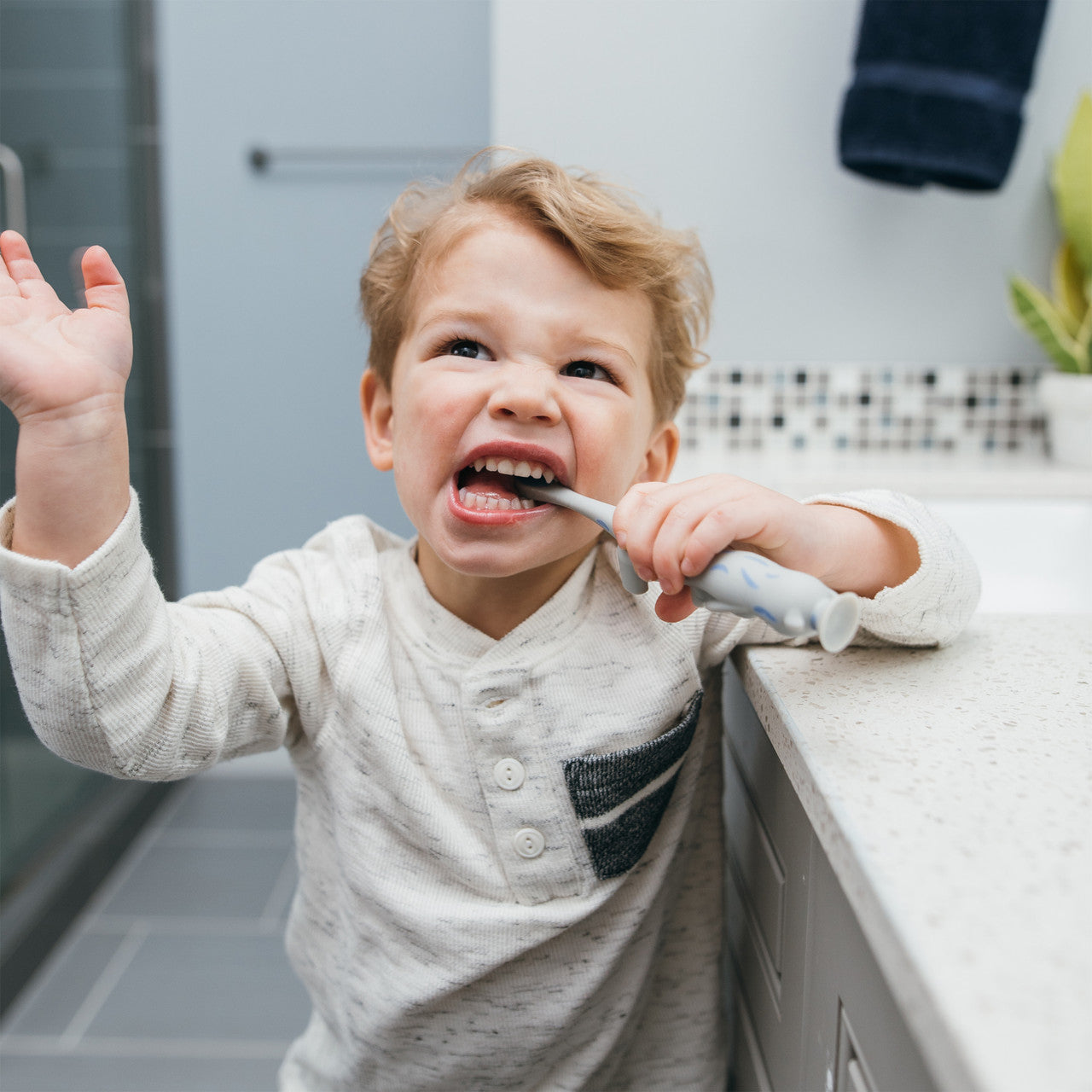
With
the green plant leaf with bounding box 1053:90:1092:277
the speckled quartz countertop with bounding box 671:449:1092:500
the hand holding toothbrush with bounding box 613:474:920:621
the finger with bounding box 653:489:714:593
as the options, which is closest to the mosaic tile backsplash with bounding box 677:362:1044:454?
the speckled quartz countertop with bounding box 671:449:1092:500

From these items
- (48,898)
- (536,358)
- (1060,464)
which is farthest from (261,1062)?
(1060,464)

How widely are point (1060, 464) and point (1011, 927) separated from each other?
1.20 m

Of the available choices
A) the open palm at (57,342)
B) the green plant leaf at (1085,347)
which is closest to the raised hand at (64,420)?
the open palm at (57,342)

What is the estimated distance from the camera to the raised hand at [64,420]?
49cm

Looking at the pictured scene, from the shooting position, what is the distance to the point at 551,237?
0.65 meters

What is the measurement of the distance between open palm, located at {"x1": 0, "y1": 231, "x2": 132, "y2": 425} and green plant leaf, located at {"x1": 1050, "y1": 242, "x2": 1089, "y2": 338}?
127 centimetres

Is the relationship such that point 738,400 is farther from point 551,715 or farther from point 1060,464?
point 551,715

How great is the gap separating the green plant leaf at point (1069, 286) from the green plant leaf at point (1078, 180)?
3cm

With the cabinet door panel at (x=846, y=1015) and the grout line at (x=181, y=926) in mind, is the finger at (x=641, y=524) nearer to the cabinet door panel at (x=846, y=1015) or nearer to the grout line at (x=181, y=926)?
the cabinet door panel at (x=846, y=1015)

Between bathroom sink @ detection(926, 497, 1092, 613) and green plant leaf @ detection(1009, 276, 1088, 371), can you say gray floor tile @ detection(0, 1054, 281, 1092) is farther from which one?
green plant leaf @ detection(1009, 276, 1088, 371)

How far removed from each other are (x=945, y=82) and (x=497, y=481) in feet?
3.18

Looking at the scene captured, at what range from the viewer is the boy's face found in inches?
24.3

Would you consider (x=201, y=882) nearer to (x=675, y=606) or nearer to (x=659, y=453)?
(x=659, y=453)

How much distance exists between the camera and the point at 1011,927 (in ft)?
1.02
